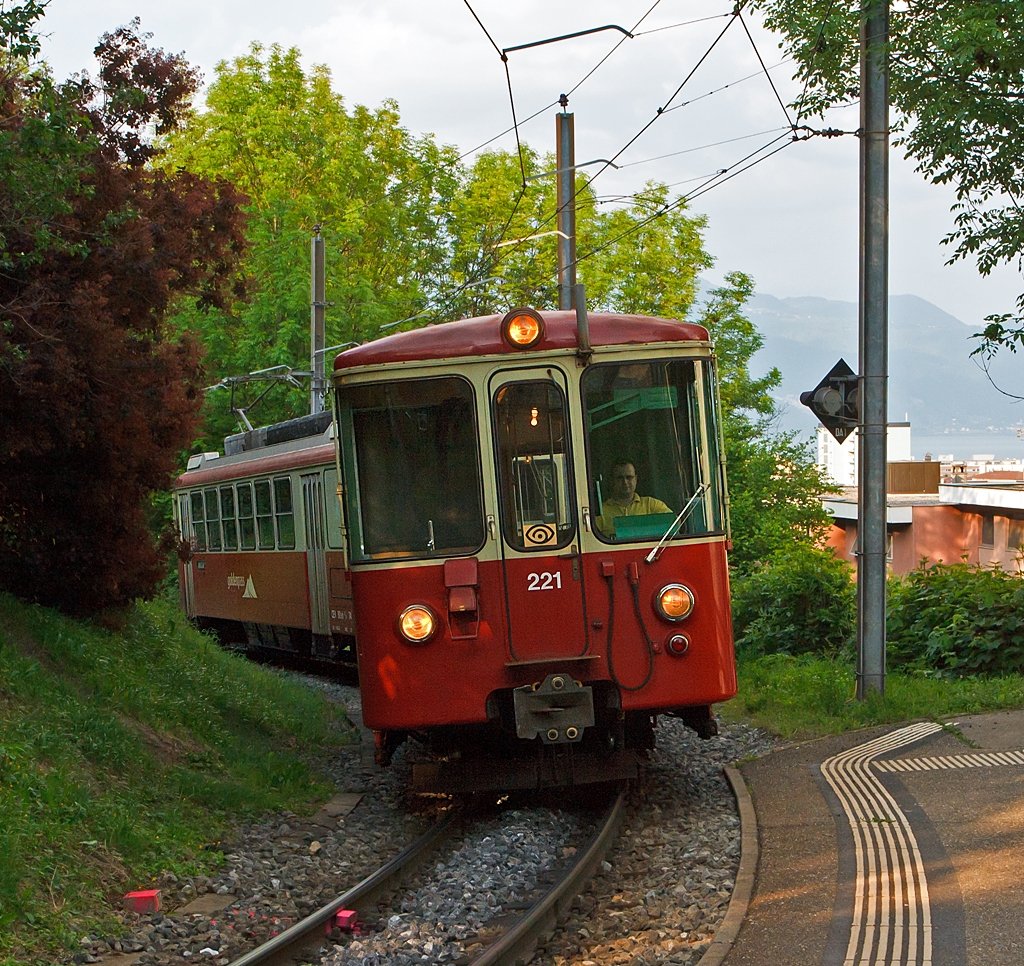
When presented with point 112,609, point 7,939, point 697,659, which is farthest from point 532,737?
point 112,609

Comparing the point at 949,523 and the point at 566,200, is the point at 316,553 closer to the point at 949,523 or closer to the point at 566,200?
the point at 566,200

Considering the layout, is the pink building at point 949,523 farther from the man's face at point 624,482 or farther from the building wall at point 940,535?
the man's face at point 624,482

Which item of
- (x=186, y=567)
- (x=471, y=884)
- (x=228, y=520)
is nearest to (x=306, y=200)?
(x=186, y=567)

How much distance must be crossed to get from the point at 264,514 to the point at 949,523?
27444 mm

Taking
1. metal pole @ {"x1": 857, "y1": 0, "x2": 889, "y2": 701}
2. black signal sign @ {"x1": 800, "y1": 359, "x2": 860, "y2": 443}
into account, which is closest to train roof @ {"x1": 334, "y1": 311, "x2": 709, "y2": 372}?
black signal sign @ {"x1": 800, "y1": 359, "x2": 860, "y2": 443}

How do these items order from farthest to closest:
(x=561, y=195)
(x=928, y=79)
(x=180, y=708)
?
(x=561, y=195) → (x=928, y=79) → (x=180, y=708)

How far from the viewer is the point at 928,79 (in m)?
11.6

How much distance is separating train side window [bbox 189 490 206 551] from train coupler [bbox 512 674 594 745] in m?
13.1

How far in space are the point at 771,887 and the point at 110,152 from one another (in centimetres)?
780

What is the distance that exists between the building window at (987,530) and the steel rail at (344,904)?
31.9 m

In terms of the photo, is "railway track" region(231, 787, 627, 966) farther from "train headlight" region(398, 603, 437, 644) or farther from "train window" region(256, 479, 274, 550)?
"train window" region(256, 479, 274, 550)

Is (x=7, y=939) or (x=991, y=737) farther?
(x=991, y=737)

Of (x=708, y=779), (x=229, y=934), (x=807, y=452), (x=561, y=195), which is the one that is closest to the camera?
(x=229, y=934)

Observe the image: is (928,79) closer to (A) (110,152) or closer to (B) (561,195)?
(A) (110,152)
